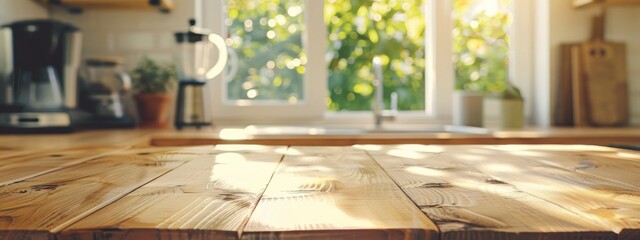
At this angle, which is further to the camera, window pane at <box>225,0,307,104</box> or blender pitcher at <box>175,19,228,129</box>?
window pane at <box>225,0,307,104</box>

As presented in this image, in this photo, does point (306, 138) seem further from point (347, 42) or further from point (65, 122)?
point (347, 42)

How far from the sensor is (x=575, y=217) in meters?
0.41

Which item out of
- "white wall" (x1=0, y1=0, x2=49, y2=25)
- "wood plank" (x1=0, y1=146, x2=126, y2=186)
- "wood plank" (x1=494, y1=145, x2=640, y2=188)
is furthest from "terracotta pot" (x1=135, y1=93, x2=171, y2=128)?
"wood plank" (x1=494, y1=145, x2=640, y2=188)

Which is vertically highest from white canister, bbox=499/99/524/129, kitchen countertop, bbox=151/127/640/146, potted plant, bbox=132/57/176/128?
potted plant, bbox=132/57/176/128

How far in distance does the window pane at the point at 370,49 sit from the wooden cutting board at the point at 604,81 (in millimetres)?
694

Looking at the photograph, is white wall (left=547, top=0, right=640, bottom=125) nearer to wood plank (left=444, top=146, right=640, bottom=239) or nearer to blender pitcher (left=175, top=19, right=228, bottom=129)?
blender pitcher (left=175, top=19, right=228, bottom=129)

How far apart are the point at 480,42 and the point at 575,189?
7.39ft

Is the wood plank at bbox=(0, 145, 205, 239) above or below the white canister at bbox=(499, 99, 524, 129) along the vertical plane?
below

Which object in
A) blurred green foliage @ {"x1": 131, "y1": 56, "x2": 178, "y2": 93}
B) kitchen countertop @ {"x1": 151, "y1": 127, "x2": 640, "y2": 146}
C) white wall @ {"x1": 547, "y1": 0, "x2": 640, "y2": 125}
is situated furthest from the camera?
white wall @ {"x1": 547, "y1": 0, "x2": 640, "y2": 125}

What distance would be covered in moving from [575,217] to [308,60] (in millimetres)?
2168

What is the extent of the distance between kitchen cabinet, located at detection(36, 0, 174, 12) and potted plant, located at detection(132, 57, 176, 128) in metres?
0.22

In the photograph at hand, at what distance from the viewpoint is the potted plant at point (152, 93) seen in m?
2.27

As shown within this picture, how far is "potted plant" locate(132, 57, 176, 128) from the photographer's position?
2.27 meters

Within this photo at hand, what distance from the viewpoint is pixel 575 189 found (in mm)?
547
